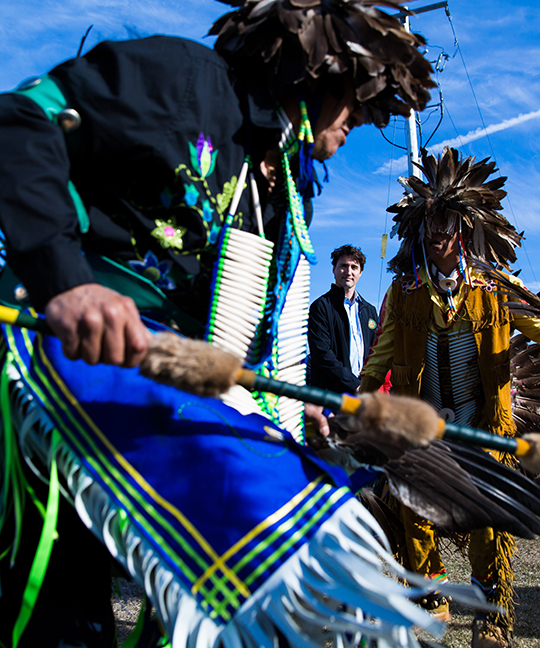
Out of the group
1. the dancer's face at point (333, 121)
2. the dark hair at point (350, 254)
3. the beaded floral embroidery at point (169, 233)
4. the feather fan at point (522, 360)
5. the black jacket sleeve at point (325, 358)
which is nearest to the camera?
the beaded floral embroidery at point (169, 233)

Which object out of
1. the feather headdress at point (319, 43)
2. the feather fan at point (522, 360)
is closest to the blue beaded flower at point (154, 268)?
the feather headdress at point (319, 43)

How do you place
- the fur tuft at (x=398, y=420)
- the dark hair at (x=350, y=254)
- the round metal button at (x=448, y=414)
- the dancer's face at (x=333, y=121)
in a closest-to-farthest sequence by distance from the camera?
the fur tuft at (x=398, y=420)
the dancer's face at (x=333, y=121)
the round metal button at (x=448, y=414)
the dark hair at (x=350, y=254)

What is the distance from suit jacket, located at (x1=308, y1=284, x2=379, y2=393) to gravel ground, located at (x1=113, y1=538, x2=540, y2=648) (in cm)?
162

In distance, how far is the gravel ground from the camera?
3.18 metres

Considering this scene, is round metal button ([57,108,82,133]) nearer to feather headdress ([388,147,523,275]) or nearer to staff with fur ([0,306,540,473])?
staff with fur ([0,306,540,473])

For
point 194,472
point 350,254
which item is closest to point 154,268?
point 194,472

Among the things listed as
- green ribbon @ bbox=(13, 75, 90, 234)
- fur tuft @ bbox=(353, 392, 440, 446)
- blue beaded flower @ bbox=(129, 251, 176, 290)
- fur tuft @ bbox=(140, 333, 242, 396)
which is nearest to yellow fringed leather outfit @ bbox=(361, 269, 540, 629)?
fur tuft @ bbox=(353, 392, 440, 446)

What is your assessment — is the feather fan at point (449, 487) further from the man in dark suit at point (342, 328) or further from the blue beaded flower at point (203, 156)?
the man in dark suit at point (342, 328)

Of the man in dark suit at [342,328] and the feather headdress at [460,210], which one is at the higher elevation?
the feather headdress at [460,210]

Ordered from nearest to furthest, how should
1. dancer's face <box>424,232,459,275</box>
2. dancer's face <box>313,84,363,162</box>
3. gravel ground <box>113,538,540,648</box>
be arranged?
1. dancer's face <box>313,84,363,162</box>
2. gravel ground <box>113,538,540,648</box>
3. dancer's face <box>424,232,459,275</box>

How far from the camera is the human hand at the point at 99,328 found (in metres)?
1.06

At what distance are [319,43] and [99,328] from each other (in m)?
0.91

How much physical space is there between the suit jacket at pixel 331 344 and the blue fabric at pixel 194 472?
389 centimetres

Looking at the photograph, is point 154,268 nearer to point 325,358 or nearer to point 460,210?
point 460,210
